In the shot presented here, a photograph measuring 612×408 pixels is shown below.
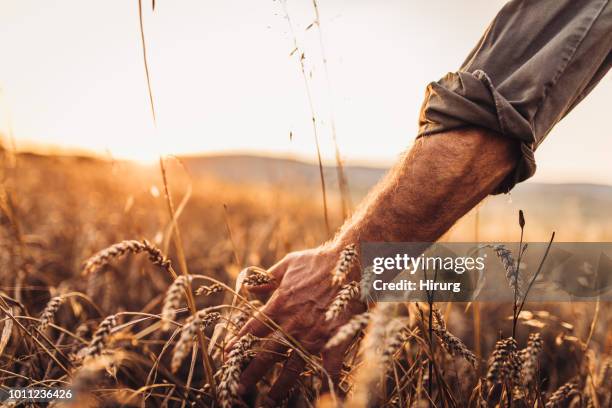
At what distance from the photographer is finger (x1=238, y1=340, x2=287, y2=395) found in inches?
45.6

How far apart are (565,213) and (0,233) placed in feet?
13.8

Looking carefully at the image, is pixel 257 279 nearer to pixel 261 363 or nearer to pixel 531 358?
pixel 261 363

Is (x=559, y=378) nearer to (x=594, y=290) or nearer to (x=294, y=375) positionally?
(x=594, y=290)

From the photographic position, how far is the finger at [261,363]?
116 centimetres

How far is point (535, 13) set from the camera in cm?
116

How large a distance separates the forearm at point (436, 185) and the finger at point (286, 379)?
0.33m

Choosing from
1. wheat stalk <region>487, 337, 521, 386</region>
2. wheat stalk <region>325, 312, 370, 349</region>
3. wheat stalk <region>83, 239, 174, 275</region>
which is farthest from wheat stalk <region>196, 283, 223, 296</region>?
wheat stalk <region>487, 337, 521, 386</region>

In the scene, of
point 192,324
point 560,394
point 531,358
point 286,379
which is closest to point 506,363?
point 531,358

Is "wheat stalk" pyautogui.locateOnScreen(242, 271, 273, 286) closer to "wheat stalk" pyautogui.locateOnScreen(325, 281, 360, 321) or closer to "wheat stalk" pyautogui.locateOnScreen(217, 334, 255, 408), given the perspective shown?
"wheat stalk" pyautogui.locateOnScreen(217, 334, 255, 408)

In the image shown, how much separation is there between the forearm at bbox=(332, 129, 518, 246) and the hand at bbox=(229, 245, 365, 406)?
0.11m

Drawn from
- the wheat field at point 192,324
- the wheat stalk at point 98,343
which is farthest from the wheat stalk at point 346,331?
the wheat stalk at point 98,343

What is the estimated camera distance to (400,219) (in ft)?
3.86

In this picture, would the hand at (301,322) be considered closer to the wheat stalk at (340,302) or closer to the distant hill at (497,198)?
the wheat stalk at (340,302)

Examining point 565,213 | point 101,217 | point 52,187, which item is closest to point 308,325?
point 101,217
